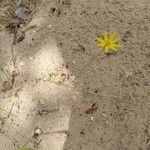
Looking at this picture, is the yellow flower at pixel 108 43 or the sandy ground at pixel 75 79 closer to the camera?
the sandy ground at pixel 75 79

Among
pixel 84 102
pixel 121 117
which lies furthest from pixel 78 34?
pixel 121 117

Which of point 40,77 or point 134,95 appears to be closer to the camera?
point 134,95

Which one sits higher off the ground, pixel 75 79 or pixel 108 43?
pixel 108 43

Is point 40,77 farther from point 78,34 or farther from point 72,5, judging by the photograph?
point 72,5

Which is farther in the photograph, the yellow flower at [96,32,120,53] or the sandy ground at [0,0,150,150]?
the yellow flower at [96,32,120,53]
